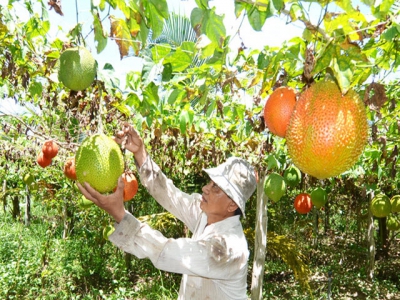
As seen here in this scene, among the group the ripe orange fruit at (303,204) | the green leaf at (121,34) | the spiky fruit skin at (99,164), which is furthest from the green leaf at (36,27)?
the ripe orange fruit at (303,204)

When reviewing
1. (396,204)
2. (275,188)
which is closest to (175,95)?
(275,188)

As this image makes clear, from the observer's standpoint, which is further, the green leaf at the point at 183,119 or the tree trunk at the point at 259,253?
the tree trunk at the point at 259,253

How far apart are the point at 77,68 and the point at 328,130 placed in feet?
3.50

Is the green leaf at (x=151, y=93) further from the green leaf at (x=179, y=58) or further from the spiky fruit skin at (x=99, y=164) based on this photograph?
the spiky fruit skin at (x=99, y=164)

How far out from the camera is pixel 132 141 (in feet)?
7.36

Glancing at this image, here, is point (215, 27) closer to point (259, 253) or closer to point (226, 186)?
point (226, 186)

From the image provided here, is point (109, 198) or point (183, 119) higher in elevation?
point (183, 119)

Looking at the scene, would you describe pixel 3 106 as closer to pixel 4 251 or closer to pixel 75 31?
pixel 75 31

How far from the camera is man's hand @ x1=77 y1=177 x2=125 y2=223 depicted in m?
1.50

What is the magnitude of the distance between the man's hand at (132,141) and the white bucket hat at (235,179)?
0.43 m

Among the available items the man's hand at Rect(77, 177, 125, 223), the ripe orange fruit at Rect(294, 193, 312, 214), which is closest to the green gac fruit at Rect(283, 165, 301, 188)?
the ripe orange fruit at Rect(294, 193, 312, 214)

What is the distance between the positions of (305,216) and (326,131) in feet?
31.5

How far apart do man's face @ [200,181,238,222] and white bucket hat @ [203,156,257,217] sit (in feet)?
0.21

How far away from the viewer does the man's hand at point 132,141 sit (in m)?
2.06
